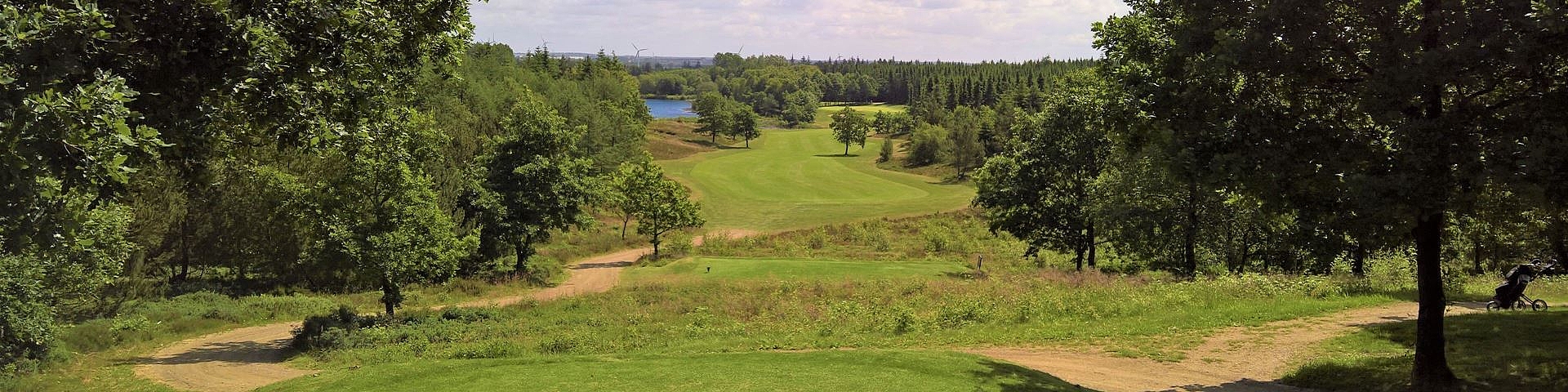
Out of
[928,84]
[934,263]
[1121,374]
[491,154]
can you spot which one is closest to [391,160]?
[491,154]

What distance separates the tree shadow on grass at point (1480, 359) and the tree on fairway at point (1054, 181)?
1852cm

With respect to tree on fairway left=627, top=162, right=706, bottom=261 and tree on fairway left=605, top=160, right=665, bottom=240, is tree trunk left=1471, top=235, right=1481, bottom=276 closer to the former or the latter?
tree on fairway left=627, top=162, right=706, bottom=261

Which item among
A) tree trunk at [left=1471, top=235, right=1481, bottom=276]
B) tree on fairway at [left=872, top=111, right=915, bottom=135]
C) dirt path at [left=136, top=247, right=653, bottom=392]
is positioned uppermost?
tree on fairway at [left=872, top=111, right=915, bottom=135]

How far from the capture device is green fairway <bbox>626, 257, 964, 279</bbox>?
41.4 meters

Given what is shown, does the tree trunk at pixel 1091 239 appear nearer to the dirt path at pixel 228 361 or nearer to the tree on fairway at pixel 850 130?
the dirt path at pixel 228 361

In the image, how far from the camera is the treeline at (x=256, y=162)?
6.87 metres

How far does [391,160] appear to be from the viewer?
85.6 ft

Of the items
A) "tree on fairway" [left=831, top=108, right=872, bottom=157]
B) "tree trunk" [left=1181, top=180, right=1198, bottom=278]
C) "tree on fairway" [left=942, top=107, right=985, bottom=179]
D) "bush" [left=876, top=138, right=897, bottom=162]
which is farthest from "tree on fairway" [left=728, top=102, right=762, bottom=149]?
"tree trunk" [left=1181, top=180, right=1198, bottom=278]

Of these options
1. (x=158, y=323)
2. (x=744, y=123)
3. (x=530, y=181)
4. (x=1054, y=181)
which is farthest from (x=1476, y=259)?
(x=744, y=123)

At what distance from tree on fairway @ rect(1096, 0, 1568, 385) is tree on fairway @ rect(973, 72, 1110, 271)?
23.3 meters

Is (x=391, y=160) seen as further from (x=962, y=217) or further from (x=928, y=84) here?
(x=928, y=84)

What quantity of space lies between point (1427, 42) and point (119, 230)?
33727 mm

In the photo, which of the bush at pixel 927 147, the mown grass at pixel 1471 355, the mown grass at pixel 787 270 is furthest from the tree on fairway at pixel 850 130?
the mown grass at pixel 1471 355

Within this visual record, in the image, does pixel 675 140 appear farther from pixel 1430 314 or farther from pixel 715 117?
pixel 1430 314
